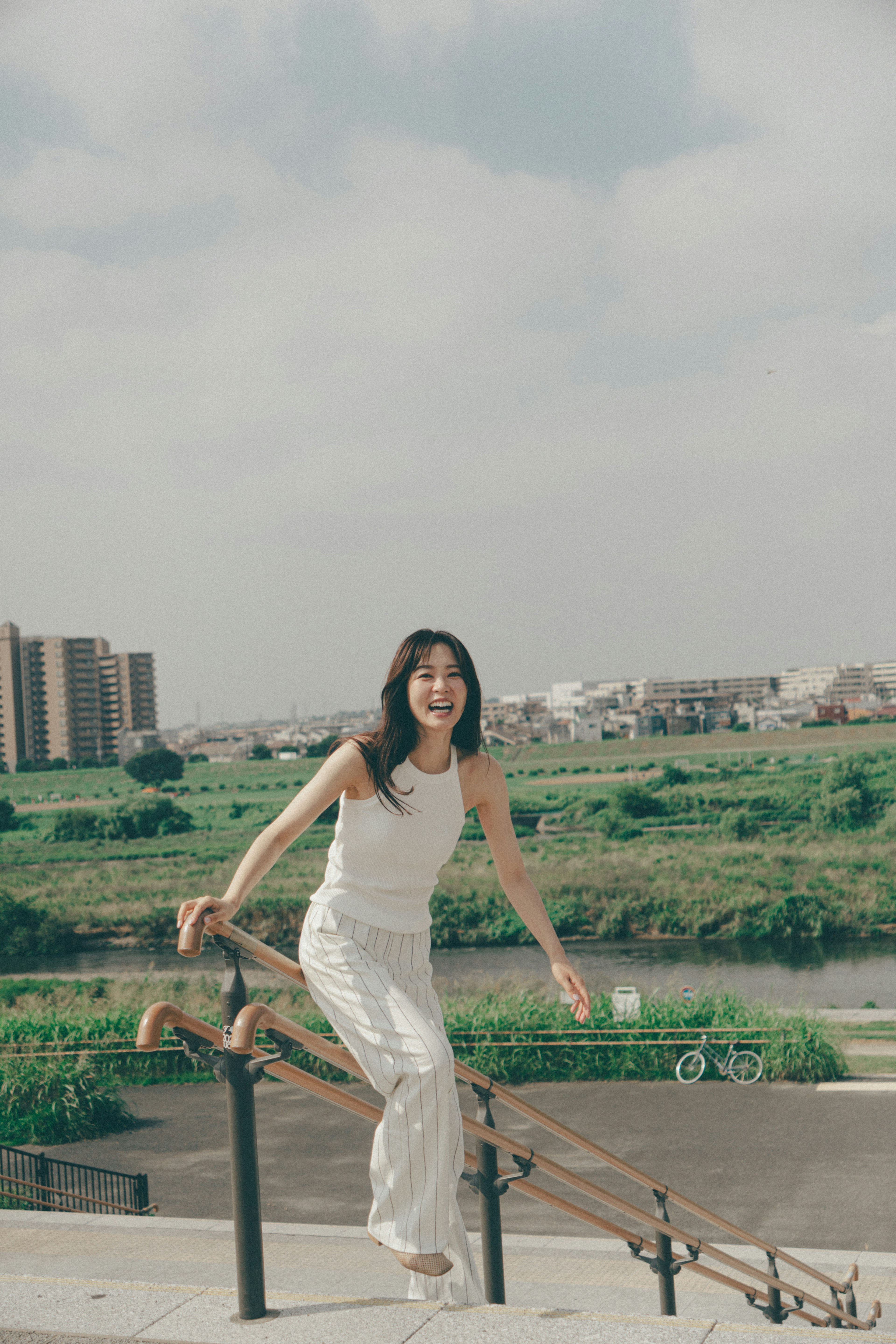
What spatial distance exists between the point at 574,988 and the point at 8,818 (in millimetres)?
→ 43610

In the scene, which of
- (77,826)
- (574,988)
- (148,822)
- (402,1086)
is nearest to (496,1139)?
(574,988)

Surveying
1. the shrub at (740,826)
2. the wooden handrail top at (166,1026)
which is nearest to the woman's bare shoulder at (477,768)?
the wooden handrail top at (166,1026)

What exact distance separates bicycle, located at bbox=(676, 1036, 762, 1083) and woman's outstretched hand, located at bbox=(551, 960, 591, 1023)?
13.2m

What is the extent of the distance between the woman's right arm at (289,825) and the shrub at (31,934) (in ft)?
119

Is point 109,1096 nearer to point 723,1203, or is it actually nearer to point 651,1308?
point 723,1203

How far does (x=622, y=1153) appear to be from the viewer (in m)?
12.6

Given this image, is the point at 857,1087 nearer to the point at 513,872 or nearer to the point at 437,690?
the point at 513,872

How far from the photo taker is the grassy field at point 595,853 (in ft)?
118

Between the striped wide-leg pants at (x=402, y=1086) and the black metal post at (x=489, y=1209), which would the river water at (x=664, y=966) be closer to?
the black metal post at (x=489, y=1209)

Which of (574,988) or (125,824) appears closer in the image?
(574,988)

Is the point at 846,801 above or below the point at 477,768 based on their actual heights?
below

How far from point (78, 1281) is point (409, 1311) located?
84cm

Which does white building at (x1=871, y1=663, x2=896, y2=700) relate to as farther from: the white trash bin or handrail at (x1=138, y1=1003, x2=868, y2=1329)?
handrail at (x1=138, y1=1003, x2=868, y2=1329)

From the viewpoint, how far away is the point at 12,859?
133ft
